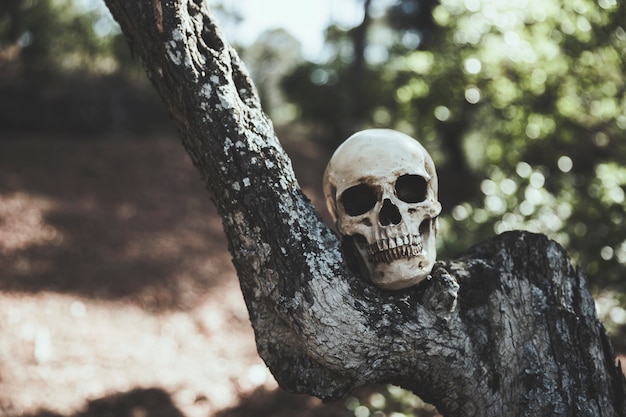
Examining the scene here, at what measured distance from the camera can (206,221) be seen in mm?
8797

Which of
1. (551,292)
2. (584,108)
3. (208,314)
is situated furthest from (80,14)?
(551,292)

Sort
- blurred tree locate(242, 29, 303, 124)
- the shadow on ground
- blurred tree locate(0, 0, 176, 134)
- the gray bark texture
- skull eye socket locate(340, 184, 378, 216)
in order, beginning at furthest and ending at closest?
blurred tree locate(242, 29, 303, 124) < blurred tree locate(0, 0, 176, 134) < the shadow on ground < skull eye socket locate(340, 184, 378, 216) < the gray bark texture

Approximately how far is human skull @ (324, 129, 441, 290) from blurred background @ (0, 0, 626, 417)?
1540 millimetres

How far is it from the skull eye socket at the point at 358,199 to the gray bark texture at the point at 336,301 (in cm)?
19

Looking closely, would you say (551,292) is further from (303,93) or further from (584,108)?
(303,93)

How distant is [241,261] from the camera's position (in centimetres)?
238

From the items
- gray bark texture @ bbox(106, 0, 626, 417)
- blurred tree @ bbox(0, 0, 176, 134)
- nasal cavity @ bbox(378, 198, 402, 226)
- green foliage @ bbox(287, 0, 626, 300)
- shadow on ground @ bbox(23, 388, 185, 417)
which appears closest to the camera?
gray bark texture @ bbox(106, 0, 626, 417)

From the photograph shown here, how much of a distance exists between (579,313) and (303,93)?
1311cm

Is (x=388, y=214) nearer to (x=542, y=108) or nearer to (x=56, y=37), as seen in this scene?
(x=542, y=108)

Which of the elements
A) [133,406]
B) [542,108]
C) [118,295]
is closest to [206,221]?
[118,295]

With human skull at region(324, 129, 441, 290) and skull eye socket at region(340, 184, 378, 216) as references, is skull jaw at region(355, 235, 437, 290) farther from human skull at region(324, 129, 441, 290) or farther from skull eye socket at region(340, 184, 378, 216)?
skull eye socket at region(340, 184, 378, 216)

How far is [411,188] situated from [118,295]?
4.69 metres

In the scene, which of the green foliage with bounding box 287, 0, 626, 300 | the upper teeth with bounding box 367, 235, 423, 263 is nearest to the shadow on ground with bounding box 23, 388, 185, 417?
the green foliage with bounding box 287, 0, 626, 300

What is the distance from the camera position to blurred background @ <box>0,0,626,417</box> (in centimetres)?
457
